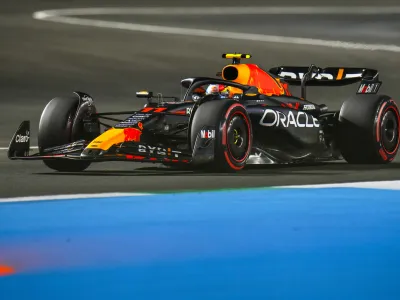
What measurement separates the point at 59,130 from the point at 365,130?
354cm

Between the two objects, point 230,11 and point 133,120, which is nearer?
point 133,120

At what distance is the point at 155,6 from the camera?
33.8 m

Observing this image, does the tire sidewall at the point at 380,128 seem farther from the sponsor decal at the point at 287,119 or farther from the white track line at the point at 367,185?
the white track line at the point at 367,185

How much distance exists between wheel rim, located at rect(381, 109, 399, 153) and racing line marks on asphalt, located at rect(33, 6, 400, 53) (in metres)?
14.0

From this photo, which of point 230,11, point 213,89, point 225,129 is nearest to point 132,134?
point 225,129

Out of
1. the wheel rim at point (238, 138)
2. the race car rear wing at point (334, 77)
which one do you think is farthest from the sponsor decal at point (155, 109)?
the race car rear wing at point (334, 77)

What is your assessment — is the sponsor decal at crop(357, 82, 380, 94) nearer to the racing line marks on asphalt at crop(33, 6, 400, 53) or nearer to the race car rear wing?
the race car rear wing

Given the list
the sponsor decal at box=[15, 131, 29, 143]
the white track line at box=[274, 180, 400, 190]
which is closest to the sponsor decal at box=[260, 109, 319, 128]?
the white track line at box=[274, 180, 400, 190]

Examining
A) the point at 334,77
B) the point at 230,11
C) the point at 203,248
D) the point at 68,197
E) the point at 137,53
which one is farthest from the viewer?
the point at 230,11

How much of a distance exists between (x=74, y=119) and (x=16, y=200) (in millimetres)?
3627

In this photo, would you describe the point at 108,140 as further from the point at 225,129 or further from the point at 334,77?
the point at 334,77

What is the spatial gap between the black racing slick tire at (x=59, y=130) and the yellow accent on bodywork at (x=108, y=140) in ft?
3.23

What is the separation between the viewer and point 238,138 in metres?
12.0

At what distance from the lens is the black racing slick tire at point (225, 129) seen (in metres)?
11.5
